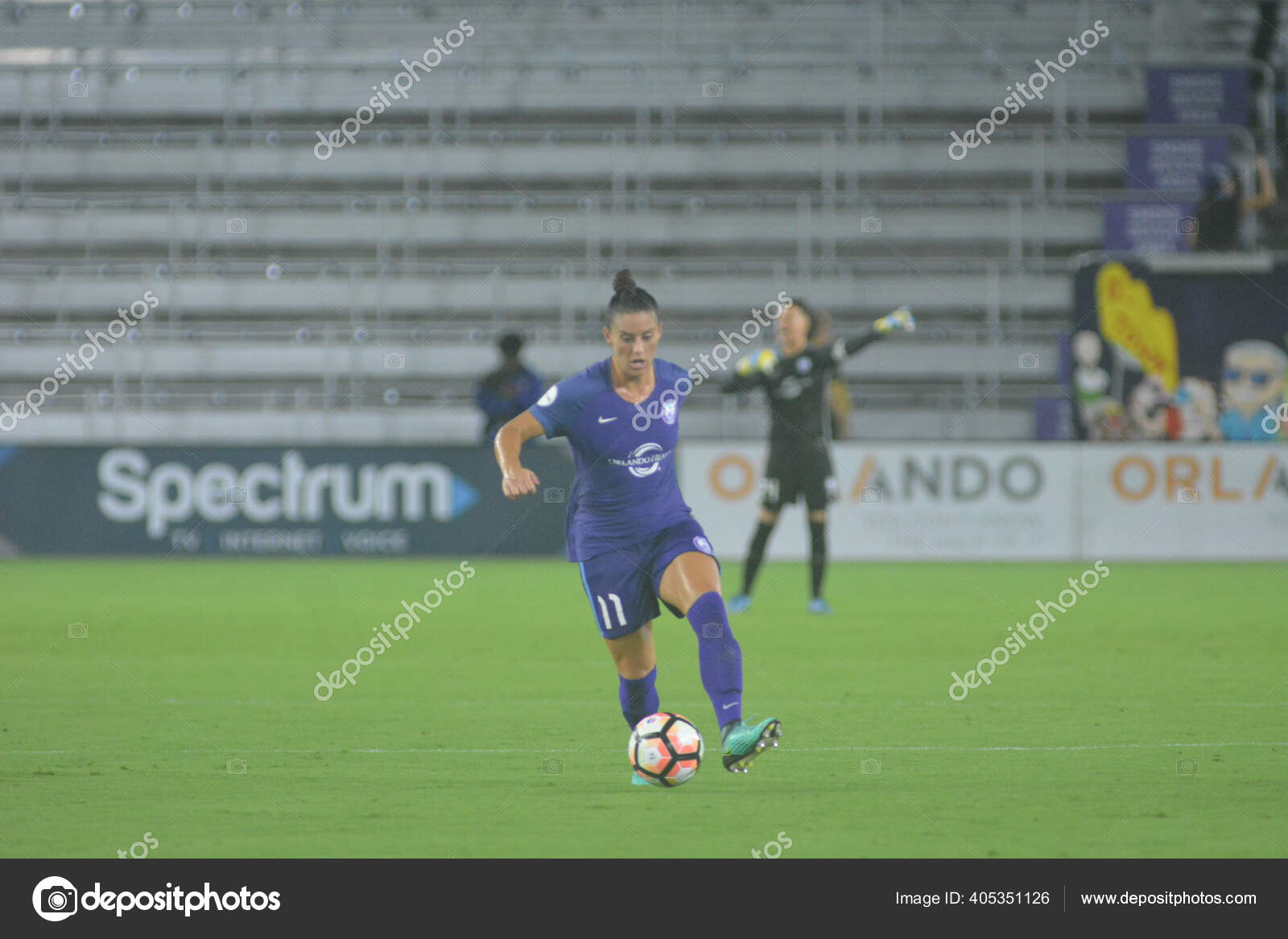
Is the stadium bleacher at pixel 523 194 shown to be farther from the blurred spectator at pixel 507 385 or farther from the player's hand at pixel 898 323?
the player's hand at pixel 898 323

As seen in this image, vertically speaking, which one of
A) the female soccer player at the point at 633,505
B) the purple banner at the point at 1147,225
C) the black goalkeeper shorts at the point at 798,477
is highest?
the purple banner at the point at 1147,225

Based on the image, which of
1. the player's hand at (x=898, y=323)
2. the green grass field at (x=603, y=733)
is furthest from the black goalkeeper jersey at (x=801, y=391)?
the green grass field at (x=603, y=733)

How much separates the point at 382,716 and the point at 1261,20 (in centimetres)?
2061

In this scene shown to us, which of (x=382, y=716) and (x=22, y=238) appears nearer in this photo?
(x=382, y=716)

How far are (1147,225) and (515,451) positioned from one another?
18.2 meters

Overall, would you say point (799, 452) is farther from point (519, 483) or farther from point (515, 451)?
point (519, 483)

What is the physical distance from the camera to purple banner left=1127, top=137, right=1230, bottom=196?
23.8m

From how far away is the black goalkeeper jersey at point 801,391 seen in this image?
46.9 feet

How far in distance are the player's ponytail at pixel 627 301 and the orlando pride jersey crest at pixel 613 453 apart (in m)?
0.28

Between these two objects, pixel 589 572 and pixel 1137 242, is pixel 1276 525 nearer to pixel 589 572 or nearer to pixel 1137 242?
pixel 1137 242

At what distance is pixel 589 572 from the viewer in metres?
7.45

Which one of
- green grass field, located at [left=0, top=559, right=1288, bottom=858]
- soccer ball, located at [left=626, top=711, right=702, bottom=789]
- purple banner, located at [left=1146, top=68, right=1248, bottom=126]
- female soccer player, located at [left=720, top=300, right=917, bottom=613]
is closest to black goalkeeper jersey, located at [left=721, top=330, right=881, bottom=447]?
female soccer player, located at [left=720, top=300, right=917, bottom=613]

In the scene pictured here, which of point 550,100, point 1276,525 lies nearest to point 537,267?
point 550,100

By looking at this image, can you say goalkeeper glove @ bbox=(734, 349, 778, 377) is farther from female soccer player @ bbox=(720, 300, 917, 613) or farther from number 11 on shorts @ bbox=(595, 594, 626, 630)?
number 11 on shorts @ bbox=(595, 594, 626, 630)
